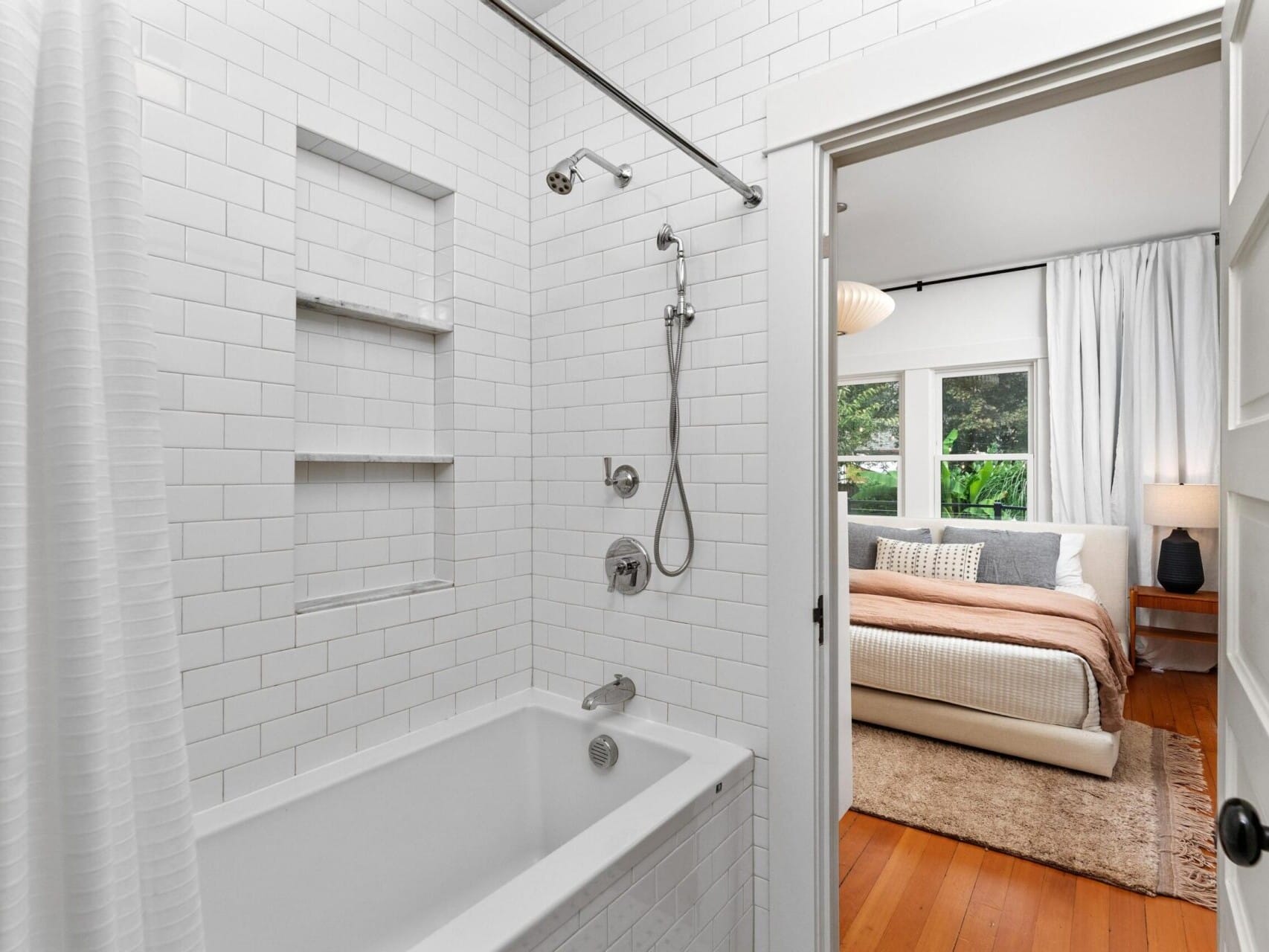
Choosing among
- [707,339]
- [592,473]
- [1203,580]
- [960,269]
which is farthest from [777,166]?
[1203,580]

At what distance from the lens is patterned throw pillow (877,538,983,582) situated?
14.6ft

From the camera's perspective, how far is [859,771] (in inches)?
118

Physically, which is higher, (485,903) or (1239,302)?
(1239,302)

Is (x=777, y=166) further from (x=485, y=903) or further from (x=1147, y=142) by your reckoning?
(x=1147, y=142)

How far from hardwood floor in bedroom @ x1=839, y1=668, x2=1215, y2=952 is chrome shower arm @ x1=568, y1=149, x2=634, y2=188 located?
226 centimetres

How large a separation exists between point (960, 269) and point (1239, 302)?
4.42 metres

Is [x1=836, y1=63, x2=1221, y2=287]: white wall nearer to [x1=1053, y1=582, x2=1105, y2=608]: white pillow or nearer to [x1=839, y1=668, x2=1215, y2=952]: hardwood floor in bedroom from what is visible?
[x1=1053, y1=582, x2=1105, y2=608]: white pillow

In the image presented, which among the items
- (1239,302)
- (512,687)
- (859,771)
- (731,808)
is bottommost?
(859,771)

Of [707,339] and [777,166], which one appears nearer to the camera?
[777,166]

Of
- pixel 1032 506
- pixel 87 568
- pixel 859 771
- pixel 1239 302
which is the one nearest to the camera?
pixel 87 568

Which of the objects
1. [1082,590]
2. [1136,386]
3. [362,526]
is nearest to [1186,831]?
[1082,590]

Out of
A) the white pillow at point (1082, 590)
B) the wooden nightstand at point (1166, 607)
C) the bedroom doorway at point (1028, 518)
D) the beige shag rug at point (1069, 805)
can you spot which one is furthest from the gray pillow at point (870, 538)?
the beige shag rug at point (1069, 805)

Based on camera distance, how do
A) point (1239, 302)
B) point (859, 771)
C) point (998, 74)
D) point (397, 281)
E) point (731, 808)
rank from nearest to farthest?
1. point (1239, 302)
2. point (998, 74)
3. point (731, 808)
4. point (397, 281)
5. point (859, 771)

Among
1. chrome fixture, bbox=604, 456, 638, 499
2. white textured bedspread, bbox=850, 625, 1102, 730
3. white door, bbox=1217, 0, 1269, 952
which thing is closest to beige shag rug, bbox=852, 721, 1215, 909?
white textured bedspread, bbox=850, 625, 1102, 730
